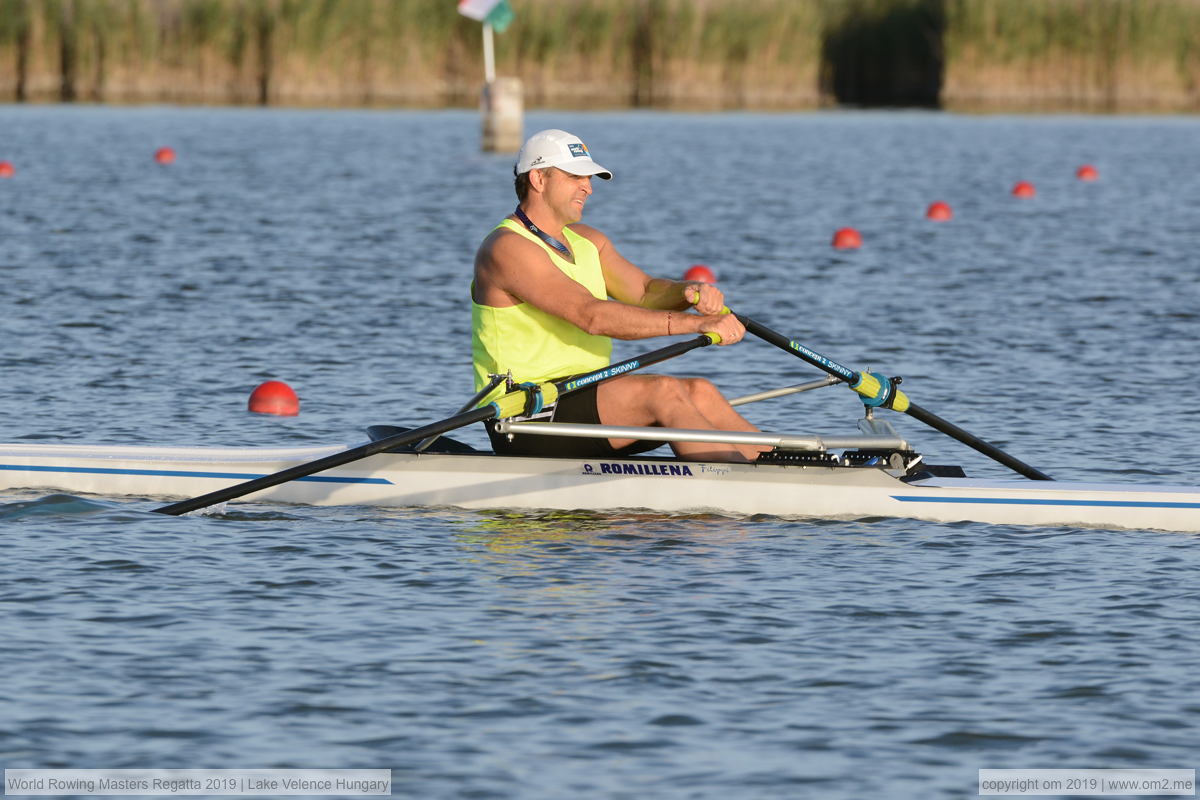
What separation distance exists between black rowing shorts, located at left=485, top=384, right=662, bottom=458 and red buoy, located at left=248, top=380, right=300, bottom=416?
9.48ft

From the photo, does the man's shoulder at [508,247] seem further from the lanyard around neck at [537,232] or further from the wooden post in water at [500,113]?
the wooden post in water at [500,113]

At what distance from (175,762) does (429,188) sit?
73.1 feet

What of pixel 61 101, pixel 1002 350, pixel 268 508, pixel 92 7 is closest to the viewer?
pixel 268 508

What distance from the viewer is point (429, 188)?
91.0ft

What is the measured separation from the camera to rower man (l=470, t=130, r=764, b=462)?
877 centimetres

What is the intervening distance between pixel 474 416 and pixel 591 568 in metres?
0.91

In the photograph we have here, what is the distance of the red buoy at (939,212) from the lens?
24750 millimetres

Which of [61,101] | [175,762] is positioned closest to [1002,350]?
[175,762]

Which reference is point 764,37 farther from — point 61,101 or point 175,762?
point 175,762

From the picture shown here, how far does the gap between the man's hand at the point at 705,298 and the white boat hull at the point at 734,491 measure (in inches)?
28.2

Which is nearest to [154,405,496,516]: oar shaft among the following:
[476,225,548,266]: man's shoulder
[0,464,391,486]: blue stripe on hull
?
[0,464,391,486]: blue stripe on hull

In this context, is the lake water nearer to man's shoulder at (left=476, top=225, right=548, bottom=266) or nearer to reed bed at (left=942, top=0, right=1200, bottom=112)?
man's shoulder at (left=476, top=225, right=548, bottom=266)

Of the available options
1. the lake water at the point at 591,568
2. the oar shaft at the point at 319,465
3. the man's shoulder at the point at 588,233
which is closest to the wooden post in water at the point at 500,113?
the lake water at the point at 591,568

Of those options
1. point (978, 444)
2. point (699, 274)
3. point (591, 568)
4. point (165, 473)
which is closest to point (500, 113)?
point (699, 274)
